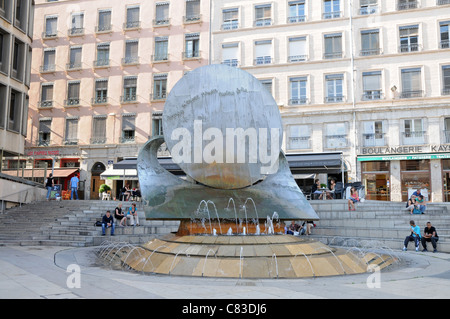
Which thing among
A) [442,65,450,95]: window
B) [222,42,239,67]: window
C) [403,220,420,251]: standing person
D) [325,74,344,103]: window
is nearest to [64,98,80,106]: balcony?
[222,42,239,67]: window

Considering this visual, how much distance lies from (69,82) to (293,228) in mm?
26738

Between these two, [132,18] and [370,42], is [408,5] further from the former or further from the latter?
[132,18]

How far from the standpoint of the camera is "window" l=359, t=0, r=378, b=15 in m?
30.0

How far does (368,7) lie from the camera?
1187 inches

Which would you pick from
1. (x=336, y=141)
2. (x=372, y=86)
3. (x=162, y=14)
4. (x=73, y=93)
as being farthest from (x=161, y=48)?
(x=372, y=86)

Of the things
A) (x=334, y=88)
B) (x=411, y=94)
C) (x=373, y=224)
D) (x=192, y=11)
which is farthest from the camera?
(x=192, y=11)

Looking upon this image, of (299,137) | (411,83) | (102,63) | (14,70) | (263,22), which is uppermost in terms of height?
(263,22)

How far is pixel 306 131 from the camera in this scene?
29906 mm

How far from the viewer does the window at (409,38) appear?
2893 centimetres

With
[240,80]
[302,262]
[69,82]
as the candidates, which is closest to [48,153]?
[69,82]

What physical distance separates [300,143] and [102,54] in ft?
61.7

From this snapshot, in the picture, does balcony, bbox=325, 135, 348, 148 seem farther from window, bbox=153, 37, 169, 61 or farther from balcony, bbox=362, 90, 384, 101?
window, bbox=153, 37, 169, 61

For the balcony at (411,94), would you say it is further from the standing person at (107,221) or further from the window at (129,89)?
the standing person at (107,221)
